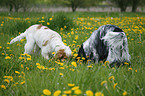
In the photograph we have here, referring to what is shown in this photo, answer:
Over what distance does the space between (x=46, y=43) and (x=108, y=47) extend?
1139 mm

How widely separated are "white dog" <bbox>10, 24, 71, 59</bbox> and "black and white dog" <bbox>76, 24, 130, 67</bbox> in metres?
0.43

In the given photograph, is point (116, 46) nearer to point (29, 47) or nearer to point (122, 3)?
point (29, 47)

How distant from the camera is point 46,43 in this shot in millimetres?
2480

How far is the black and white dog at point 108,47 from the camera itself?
2.16 m

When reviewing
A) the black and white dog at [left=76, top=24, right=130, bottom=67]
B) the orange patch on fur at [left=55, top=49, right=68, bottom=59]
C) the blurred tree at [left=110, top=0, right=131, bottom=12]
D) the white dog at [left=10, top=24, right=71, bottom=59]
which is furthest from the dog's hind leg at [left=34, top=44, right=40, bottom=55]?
the blurred tree at [left=110, top=0, right=131, bottom=12]

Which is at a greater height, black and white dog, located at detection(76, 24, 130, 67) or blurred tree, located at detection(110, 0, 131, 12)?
blurred tree, located at detection(110, 0, 131, 12)

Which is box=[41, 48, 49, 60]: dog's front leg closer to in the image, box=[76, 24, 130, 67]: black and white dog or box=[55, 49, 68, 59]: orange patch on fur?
box=[55, 49, 68, 59]: orange patch on fur

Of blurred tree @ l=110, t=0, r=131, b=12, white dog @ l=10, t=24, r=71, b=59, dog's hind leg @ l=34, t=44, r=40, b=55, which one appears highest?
blurred tree @ l=110, t=0, r=131, b=12

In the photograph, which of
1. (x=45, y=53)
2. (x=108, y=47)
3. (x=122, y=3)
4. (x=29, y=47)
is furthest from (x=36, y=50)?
(x=122, y=3)

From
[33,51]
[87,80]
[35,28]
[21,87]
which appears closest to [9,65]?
[33,51]

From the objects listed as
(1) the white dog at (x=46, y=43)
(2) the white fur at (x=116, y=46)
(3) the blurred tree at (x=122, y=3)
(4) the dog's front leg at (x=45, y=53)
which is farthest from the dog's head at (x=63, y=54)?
(3) the blurred tree at (x=122, y=3)

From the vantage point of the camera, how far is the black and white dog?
216cm

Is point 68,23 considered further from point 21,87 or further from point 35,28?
point 21,87

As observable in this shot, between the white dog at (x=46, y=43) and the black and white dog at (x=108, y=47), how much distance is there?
43cm
